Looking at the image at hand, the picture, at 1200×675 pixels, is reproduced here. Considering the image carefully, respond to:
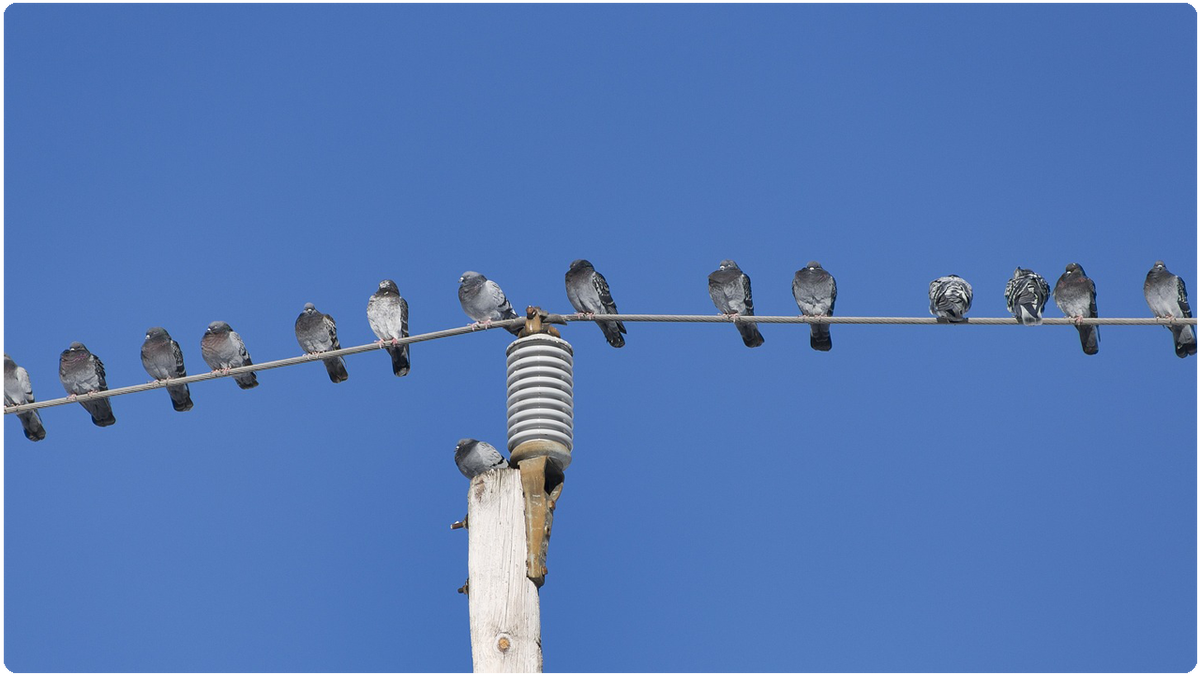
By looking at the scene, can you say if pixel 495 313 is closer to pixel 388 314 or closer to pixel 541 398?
pixel 388 314

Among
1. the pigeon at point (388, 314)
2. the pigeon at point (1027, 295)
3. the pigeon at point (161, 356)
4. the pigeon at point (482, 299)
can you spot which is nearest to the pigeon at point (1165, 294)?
the pigeon at point (1027, 295)

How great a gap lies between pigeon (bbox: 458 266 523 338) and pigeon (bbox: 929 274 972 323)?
4.27 meters

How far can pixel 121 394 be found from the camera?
439 inches

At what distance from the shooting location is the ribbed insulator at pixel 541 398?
8062 millimetres

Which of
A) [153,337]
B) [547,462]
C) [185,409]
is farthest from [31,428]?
[547,462]

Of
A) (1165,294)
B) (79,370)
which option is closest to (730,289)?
(1165,294)

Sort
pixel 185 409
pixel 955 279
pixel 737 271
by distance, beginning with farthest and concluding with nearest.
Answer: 1. pixel 737 271
2. pixel 185 409
3. pixel 955 279

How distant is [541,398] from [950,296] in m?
6.06

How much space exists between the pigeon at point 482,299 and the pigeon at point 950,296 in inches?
168

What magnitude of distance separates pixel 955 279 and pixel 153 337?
8635mm

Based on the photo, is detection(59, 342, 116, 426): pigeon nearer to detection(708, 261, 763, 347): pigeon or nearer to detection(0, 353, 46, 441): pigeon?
detection(0, 353, 46, 441): pigeon

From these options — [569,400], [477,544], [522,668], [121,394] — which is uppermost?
[121,394]

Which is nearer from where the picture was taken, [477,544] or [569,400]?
[477,544]

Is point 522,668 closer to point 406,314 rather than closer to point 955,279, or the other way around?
point 955,279
